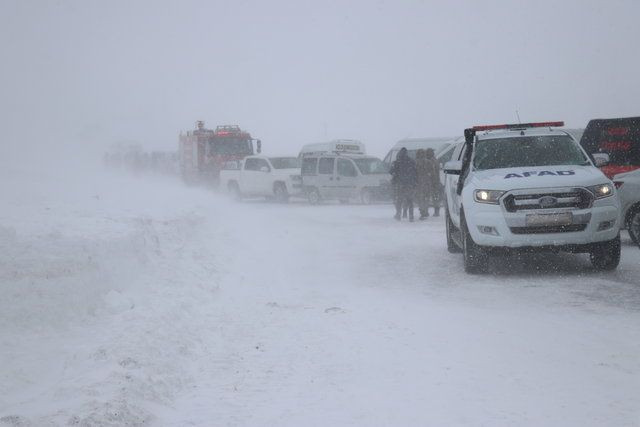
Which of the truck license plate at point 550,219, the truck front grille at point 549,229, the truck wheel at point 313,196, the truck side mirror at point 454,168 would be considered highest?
the truck side mirror at point 454,168

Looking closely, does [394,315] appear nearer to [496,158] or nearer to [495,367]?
[495,367]

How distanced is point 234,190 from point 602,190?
2468 centimetres

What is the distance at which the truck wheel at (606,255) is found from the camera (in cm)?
958

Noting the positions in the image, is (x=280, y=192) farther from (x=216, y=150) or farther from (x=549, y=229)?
(x=549, y=229)

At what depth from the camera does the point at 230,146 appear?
35.8 meters

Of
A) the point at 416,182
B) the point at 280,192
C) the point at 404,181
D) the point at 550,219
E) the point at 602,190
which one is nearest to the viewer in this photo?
the point at 550,219

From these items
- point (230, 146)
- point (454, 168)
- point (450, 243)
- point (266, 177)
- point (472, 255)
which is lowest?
point (450, 243)

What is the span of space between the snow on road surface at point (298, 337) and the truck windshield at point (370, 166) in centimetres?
1609

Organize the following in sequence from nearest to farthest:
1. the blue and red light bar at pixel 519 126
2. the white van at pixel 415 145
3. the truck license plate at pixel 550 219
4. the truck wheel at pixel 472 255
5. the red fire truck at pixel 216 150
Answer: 1. the truck license plate at pixel 550 219
2. the truck wheel at pixel 472 255
3. the blue and red light bar at pixel 519 126
4. the white van at pixel 415 145
5. the red fire truck at pixel 216 150

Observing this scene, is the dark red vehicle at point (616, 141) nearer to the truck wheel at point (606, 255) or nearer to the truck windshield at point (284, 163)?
the truck wheel at point (606, 255)

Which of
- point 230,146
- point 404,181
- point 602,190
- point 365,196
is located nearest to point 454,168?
point 602,190

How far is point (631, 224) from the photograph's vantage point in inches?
477

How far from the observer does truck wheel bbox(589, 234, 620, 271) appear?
31.4ft

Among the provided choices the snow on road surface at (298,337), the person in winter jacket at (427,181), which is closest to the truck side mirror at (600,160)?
the snow on road surface at (298,337)
